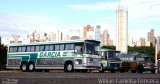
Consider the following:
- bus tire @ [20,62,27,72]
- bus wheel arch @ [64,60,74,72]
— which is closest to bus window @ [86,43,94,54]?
bus wheel arch @ [64,60,74,72]

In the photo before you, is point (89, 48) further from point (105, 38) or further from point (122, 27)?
point (105, 38)

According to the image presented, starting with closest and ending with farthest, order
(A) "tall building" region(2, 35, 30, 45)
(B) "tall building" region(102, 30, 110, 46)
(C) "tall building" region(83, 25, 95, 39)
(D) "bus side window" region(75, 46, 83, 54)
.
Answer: (D) "bus side window" region(75, 46, 83, 54), (A) "tall building" region(2, 35, 30, 45), (C) "tall building" region(83, 25, 95, 39), (B) "tall building" region(102, 30, 110, 46)

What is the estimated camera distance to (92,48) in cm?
2884

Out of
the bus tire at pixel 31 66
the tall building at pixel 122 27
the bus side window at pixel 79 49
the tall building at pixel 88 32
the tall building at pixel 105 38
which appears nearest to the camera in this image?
the bus side window at pixel 79 49

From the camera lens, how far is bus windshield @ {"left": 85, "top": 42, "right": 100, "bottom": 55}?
28.4 metres

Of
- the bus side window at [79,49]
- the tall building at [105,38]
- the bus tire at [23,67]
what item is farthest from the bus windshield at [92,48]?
the tall building at [105,38]

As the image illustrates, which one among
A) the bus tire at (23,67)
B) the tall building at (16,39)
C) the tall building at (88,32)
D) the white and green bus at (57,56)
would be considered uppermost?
the tall building at (88,32)

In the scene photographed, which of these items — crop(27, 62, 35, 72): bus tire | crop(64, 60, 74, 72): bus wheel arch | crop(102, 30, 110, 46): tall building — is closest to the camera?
crop(64, 60, 74, 72): bus wheel arch

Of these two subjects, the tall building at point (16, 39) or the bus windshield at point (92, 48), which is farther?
the tall building at point (16, 39)

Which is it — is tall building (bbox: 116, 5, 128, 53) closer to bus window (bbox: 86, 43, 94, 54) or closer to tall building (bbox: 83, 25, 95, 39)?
Result: tall building (bbox: 83, 25, 95, 39)

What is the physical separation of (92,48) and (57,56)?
2.79 metres

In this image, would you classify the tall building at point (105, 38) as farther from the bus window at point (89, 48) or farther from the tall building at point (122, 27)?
the bus window at point (89, 48)

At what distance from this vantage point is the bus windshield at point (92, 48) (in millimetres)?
28359

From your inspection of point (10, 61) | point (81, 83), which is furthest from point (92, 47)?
point (81, 83)
